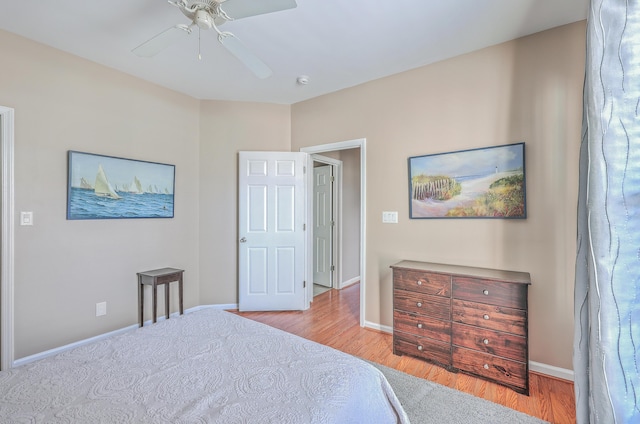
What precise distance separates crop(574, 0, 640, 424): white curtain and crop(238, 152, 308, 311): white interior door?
281 cm

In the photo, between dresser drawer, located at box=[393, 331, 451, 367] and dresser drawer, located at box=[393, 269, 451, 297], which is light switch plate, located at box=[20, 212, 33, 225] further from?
dresser drawer, located at box=[393, 331, 451, 367]

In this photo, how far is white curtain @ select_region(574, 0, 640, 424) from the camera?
1.17 meters

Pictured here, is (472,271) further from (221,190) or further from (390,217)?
(221,190)

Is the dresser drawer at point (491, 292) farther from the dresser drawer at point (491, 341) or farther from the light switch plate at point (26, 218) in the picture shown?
the light switch plate at point (26, 218)

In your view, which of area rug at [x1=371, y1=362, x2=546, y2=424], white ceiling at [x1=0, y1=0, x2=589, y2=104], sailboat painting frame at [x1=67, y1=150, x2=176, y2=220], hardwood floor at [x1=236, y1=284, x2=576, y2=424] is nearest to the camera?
area rug at [x1=371, y1=362, x2=546, y2=424]

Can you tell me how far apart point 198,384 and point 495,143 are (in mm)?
2640

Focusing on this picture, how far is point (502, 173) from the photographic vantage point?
7.90 feet

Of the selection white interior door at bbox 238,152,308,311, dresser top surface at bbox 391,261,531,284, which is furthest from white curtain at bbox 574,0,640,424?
white interior door at bbox 238,152,308,311

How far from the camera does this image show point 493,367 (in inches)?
83.7

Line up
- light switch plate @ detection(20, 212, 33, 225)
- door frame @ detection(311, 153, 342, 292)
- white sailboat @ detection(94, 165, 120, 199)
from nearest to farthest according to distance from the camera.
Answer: light switch plate @ detection(20, 212, 33, 225), white sailboat @ detection(94, 165, 120, 199), door frame @ detection(311, 153, 342, 292)

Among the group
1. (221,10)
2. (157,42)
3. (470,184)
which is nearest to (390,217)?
(470,184)

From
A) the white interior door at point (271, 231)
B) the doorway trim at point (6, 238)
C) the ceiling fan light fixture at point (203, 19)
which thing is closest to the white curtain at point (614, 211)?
the ceiling fan light fixture at point (203, 19)

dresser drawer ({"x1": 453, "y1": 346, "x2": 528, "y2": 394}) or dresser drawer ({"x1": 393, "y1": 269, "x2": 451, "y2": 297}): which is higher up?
dresser drawer ({"x1": 393, "y1": 269, "x2": 451, "y2": 297})

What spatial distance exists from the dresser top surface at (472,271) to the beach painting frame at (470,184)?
443mm
